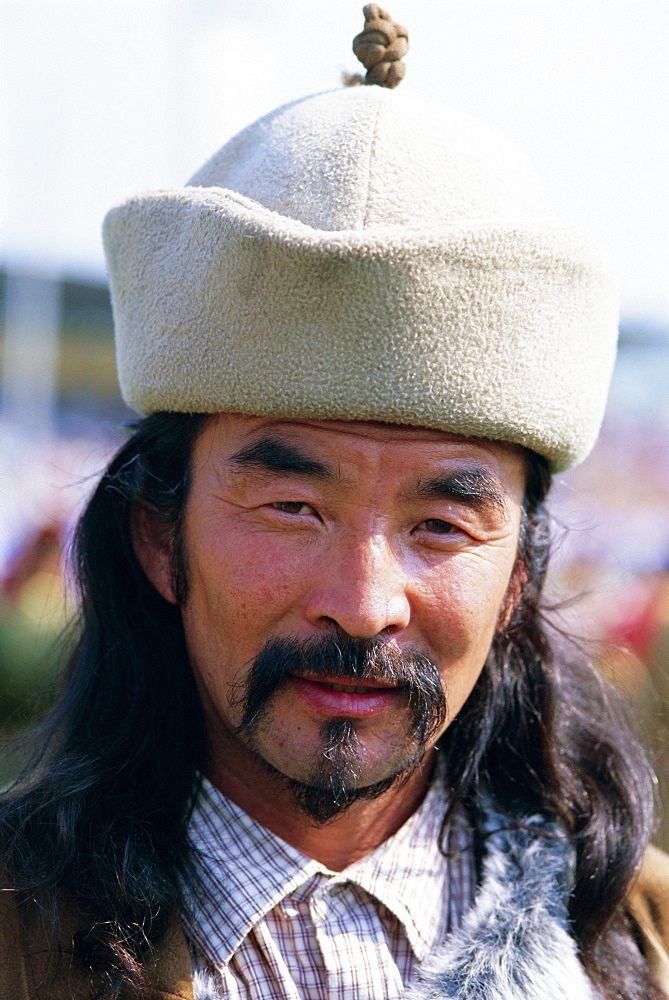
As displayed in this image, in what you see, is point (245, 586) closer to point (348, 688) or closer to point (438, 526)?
point (348, 688)

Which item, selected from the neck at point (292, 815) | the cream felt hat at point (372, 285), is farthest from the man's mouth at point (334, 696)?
the cream felt hat at point (372, 285)

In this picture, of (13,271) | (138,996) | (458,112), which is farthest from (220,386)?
(13,271)

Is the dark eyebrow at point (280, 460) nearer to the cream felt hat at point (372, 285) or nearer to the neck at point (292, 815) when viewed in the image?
the cream felt hat at point (372, 285)

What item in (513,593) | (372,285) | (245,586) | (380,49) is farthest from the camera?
(513,593)

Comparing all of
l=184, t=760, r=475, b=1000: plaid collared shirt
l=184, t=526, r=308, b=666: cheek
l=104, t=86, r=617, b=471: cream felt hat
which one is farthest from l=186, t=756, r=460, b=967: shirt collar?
l=104, t=86, r=617, b=471: cream felt hat

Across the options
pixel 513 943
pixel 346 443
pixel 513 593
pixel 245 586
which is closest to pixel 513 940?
pixel 513 943

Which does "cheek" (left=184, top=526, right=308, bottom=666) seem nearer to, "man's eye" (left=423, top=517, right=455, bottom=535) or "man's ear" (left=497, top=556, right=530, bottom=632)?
"man's eye" (left=423, top=517, right=455, bottom=535)

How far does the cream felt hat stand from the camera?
1.58 m

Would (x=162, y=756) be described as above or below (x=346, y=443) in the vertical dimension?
below

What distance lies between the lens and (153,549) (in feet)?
6.41

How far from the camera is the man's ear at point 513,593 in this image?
2.07 m

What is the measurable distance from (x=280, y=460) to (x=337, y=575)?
0.73 feet

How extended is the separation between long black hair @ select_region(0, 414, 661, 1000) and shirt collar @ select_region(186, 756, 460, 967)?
0.18 ft

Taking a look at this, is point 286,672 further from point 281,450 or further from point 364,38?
point 364,38
